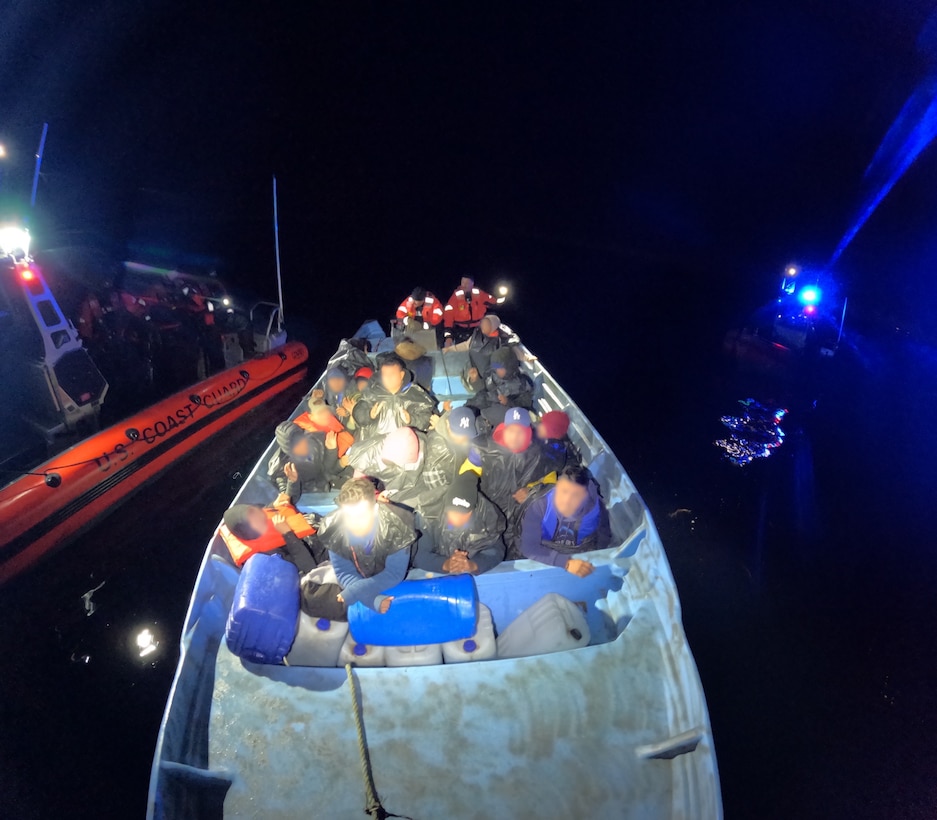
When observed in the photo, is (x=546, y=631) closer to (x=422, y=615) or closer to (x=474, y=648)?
(x=474, y=648)

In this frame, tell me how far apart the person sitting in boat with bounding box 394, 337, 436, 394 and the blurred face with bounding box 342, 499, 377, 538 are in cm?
314

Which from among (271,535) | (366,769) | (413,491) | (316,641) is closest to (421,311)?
(413,491)

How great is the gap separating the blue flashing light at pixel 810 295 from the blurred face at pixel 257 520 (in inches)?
484

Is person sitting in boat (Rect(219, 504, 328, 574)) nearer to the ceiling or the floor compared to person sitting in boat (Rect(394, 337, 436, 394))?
nearer to the floor

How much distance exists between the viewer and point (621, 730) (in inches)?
89.4

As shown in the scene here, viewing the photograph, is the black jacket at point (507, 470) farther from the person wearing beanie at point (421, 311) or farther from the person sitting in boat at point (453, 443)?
the person wearing beanie at point (421, 311)

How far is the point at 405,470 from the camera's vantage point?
12.4 feet

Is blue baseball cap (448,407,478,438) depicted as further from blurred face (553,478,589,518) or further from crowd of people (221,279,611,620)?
blurred face (553,478,589,518)

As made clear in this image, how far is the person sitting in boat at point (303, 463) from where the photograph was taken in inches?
158

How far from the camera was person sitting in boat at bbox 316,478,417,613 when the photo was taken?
103 inches

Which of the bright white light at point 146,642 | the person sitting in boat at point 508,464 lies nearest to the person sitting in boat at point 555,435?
the person sitting in boat at point 508,464

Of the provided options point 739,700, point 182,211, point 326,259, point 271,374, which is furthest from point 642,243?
point 739,700

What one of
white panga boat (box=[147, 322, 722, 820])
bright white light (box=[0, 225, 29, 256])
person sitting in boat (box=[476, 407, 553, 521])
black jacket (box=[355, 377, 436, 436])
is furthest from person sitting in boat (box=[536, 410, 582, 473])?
bright white light (box=[0, 225, 29, 256])

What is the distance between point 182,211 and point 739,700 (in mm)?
49650
